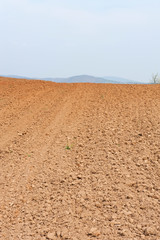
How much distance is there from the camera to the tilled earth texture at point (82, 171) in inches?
180

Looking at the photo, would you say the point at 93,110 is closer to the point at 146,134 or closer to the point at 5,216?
the point at 146,134

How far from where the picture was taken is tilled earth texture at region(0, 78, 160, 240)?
4.58 m

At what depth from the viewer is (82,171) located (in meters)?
6.27

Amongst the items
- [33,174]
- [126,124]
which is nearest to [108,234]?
[33,174]

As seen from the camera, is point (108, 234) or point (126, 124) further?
point (126, 124)

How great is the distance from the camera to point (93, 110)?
10.9 meters

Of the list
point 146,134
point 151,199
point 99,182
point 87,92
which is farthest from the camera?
point 87,92

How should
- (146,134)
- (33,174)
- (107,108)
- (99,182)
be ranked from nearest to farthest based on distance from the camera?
(99,182) < (33,174) < (146,134) < (107,108)

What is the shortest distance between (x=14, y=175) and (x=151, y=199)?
3.75m

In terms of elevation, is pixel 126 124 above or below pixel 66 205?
above

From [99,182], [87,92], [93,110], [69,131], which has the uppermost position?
[87,92]

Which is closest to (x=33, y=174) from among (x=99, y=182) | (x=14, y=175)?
(x=14, y=175)

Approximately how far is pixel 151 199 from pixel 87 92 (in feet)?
33.6

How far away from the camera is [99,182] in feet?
18.7
